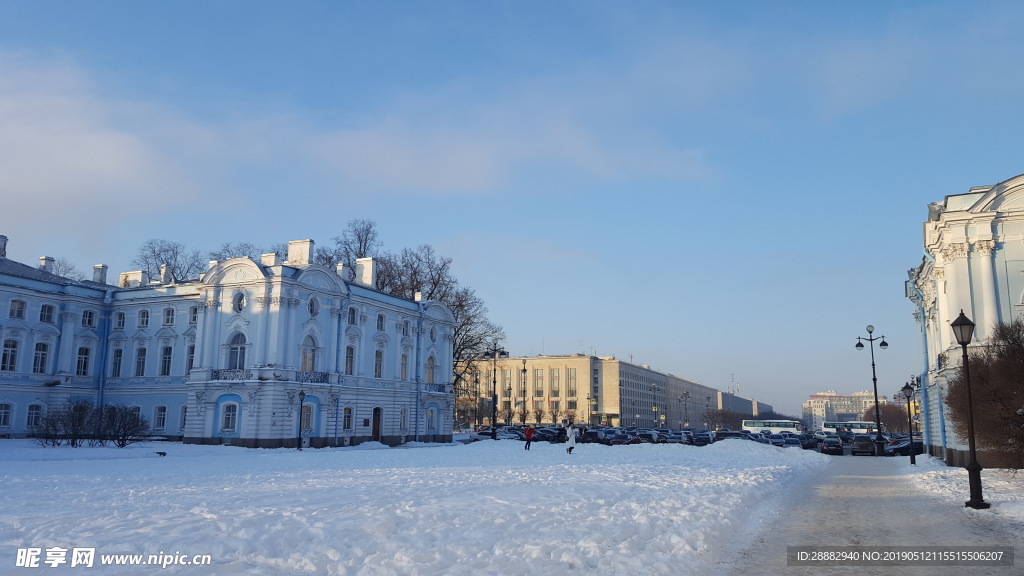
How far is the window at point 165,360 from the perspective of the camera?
157ft

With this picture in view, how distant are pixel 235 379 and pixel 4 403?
14.8 meters

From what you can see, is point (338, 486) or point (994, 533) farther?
point (338, 486)

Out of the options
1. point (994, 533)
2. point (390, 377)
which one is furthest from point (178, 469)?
point (390, 377)

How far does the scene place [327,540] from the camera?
9859 mm

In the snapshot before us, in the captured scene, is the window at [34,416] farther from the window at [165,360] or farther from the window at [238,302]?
the window at [238,302]

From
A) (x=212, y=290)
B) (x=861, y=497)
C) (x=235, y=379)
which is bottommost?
(x=861, y=497)

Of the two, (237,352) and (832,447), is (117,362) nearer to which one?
(237,352)

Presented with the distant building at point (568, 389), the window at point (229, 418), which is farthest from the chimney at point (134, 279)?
the distant building at point (568, 389)

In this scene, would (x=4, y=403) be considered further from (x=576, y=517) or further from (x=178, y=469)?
(x=576, y=517)

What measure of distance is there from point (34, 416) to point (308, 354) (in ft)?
57.3

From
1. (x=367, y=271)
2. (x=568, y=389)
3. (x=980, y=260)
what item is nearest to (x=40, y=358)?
(x=367, y=271)

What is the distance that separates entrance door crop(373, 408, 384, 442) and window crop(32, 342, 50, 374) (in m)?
20.8

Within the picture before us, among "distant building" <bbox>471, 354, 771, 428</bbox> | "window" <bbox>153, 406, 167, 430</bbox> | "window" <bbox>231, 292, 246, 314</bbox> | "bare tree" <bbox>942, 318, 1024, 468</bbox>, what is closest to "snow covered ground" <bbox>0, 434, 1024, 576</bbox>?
"bare tree" <bbox>942, 318, 1024, 468</bbox>

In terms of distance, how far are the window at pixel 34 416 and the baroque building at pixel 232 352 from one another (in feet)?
0.20
